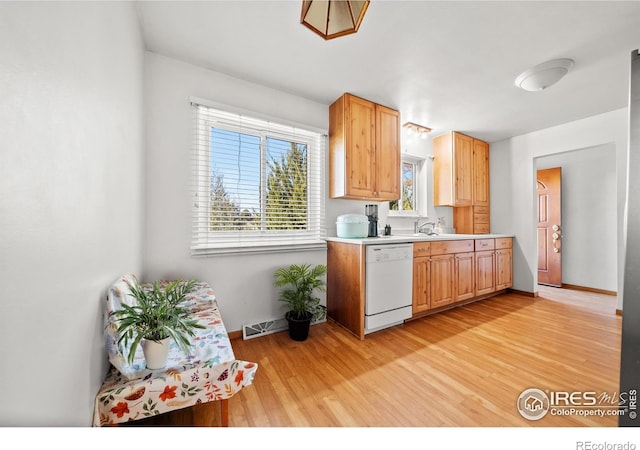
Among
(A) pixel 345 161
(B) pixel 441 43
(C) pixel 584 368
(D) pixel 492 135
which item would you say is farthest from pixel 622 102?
(A) pixel 345 161

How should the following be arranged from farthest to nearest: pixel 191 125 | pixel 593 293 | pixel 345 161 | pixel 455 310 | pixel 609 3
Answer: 1. pixel 593 293
2. pixel 455 310
3. pixel 345 161
4. pixel 191 125
5. pixel 609 3

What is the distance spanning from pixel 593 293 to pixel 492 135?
2.80 metres

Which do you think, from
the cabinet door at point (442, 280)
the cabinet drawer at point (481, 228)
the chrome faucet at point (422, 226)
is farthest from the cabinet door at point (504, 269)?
the cabinet door at point (442, 280)

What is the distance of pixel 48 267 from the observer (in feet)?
1.96

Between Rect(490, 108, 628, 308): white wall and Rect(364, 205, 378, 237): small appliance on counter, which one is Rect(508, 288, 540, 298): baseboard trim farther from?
Rect(364, 205, 378, 237): small appliance on counter

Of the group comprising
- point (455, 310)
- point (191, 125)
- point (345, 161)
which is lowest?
point (455, 310)

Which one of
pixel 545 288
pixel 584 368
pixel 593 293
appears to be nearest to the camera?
pixel 584 368

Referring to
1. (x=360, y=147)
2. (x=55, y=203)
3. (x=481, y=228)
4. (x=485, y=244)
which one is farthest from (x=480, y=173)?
(x=55, y=203)

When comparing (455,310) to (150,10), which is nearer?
(150,10)

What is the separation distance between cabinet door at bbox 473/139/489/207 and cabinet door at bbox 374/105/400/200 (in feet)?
5.69

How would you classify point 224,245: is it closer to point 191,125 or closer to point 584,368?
point 191,125

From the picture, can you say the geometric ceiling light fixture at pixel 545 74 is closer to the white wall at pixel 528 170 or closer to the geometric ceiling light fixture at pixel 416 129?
the geometric ceiling light fixture at pixel 416 129

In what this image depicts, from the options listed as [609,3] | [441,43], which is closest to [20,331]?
[441,43]

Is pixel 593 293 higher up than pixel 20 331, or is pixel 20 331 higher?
pixel 20 331
